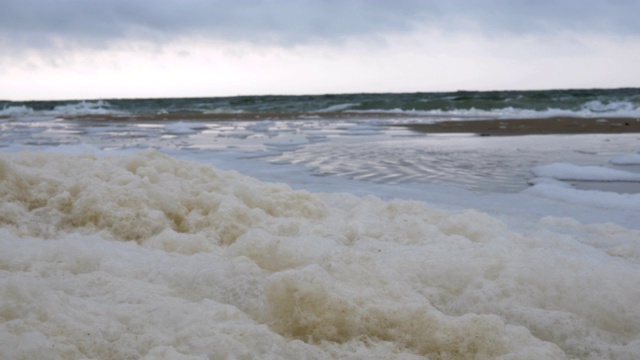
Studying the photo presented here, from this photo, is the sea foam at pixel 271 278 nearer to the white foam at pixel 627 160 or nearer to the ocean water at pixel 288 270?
the ocean water at pixel 288 270

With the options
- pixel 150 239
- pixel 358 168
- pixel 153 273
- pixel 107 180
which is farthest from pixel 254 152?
pixel 153 273

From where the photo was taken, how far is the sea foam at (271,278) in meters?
2.29

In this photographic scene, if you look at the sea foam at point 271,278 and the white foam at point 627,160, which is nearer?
the sea foam at point 271,278

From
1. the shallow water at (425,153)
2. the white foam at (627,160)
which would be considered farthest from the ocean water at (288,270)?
the white foam at (627,160)

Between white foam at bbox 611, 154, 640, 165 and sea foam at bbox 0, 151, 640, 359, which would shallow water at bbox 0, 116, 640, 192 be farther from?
sea foam at bbox 0, 151, 640, 359

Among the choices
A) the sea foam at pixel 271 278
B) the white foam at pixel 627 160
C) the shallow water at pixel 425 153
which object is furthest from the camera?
the white foam at pixel 627 160

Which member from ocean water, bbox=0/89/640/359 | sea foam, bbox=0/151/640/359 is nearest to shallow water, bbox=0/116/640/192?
ocean water, bbox=0/89/640/359

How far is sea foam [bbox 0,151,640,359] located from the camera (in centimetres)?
229

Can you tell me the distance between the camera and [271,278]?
8.87 feet

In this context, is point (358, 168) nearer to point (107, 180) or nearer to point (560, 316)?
point (107, 180)

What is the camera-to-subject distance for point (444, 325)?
247 centimetres

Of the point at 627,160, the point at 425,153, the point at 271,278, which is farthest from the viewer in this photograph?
the point at 425,153

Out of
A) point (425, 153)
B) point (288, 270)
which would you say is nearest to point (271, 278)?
point (288, 270)

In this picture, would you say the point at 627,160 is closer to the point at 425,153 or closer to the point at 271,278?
the point at 425,153
